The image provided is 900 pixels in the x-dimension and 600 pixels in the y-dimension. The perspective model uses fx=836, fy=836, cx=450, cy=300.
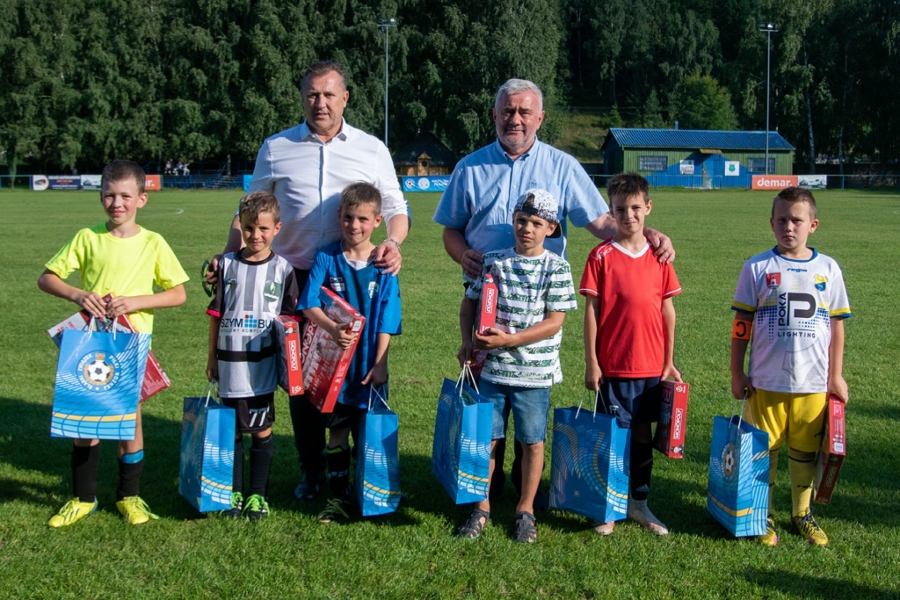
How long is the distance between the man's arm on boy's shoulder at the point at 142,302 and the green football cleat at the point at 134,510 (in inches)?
36.4

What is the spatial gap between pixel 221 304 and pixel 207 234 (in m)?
14.5

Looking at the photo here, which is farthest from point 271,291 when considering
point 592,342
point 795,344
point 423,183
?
point 423,183

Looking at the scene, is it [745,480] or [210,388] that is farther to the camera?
[210,388]

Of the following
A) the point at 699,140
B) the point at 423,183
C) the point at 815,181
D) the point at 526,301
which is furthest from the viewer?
the point at 699,140

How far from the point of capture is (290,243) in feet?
14.2

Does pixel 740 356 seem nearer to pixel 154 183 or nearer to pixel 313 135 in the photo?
pixel 313 135

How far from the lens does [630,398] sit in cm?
398

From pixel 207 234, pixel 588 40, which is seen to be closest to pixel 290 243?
pixel 207 234

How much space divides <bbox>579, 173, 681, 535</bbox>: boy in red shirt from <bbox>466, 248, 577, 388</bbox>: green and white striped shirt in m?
0.13

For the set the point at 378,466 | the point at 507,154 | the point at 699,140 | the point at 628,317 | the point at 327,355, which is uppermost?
the point at 699,140

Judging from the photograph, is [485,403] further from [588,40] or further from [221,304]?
[588,40]

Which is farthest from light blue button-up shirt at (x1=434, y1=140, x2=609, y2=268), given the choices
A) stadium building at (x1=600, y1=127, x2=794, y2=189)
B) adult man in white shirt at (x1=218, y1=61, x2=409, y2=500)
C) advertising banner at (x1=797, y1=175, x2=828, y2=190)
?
stadium building at (x1=600, y1=127, x2=794, y2=189)

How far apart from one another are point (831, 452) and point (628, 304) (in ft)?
3.64

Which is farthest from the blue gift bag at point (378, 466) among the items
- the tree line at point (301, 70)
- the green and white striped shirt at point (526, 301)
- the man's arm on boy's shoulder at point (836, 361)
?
the tree line at point (301, 70)
